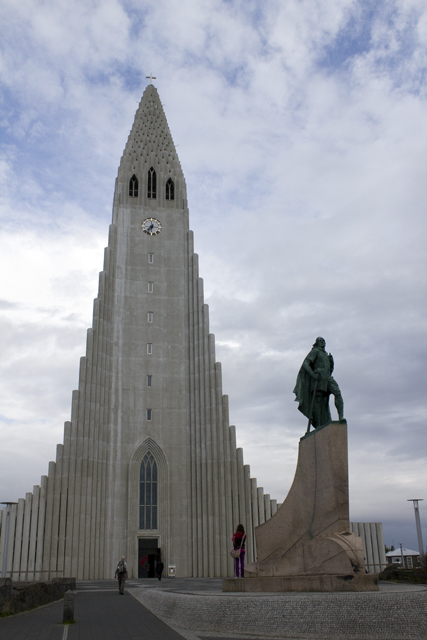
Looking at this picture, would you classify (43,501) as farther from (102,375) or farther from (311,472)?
(311,472)

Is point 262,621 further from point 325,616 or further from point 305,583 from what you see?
point 305,583

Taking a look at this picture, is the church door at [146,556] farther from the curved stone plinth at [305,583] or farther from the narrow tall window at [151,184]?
the narrow tall window at [151,184]

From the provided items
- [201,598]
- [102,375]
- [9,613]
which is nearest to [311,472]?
[201,598]

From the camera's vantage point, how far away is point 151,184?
43.4 m

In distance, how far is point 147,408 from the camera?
36.6 metres

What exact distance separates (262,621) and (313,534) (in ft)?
12.5

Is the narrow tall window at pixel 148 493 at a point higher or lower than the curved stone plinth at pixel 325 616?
higher

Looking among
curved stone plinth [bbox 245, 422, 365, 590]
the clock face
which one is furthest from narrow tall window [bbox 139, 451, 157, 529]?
curved stone plinth [bbox 245, 422, 365, 590]

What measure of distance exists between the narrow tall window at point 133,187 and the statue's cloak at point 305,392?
102ft

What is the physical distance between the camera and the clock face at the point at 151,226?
4141 cm

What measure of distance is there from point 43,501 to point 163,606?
891 inches

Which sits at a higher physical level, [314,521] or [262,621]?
[314,521]

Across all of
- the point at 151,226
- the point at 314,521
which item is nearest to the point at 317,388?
the point at 314,521

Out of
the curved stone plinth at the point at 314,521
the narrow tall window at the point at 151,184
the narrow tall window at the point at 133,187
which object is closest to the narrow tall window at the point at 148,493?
the narrow tall window at the point at 133,187
